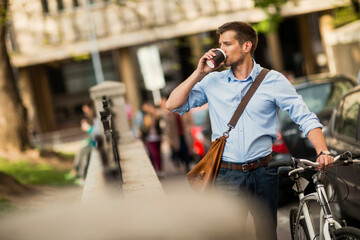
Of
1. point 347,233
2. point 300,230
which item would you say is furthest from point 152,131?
point 347,233

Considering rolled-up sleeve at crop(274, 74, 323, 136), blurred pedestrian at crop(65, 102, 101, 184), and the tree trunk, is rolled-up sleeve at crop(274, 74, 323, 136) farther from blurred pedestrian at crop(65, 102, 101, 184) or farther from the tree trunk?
the tree trunk

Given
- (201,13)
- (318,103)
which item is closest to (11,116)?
(318,103)

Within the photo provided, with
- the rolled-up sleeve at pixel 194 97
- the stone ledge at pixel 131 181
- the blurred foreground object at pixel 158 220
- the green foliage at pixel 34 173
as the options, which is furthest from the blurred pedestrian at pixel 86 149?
the blurred foreground object at pixel 158 220

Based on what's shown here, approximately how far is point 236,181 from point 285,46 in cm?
3591

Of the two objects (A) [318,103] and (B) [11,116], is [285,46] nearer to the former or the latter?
(B) [11,116]

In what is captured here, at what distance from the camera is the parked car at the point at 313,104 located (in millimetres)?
8562

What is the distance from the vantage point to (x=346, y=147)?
6.27 metres

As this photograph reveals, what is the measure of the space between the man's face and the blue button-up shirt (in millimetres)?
112

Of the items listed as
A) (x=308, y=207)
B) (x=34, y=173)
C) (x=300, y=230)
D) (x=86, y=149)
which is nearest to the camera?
(x=308, y=207)

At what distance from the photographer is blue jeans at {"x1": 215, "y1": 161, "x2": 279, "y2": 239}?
4195 millimetres

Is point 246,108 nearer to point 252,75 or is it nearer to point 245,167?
point 252,75

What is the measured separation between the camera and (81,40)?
101ft

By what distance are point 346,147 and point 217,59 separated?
8.74ft

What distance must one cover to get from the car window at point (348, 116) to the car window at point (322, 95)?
2.56 m
